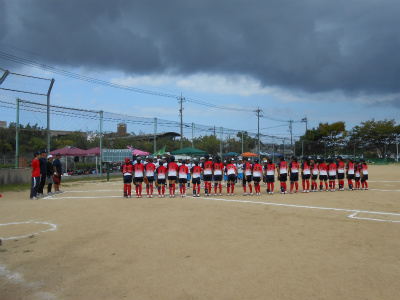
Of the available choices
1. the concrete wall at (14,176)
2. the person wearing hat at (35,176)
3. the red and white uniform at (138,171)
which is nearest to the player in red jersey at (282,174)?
the red and white uniform at (138,171)

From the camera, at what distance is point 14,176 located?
1692 cm

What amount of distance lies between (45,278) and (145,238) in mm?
2157

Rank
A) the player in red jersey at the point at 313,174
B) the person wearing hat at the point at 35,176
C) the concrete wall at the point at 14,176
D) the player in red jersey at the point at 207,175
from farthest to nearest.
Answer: the concrete wall at the point at 14,176, the player in red jersey at the point at 313,174, the player in red jersey at the point at 207,175, the person wearing hat at the point at 35,176

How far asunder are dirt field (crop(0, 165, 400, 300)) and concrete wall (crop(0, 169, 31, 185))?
9704mm

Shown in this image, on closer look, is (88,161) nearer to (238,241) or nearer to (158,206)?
(158,206)

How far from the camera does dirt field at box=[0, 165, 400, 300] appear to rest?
373cm

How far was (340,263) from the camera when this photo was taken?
4.51 m

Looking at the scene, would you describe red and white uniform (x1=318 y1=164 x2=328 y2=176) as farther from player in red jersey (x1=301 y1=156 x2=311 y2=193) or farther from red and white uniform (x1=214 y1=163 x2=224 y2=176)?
red and white uniform (x1=214 y1=163 x2=224 y2=176)

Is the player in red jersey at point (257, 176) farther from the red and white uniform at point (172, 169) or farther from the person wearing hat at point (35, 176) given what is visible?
the person wearing hat at point (35, 176)

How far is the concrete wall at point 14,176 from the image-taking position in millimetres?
16547

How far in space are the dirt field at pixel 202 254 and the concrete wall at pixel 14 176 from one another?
31.8ft

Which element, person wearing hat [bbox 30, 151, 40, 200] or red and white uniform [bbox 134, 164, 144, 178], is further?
red and white uniform [bbox 134, 164, 144, 178]

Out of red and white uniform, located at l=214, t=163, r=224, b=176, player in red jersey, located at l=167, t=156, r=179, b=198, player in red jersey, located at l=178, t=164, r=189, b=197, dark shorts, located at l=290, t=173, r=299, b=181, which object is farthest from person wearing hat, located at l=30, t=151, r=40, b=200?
dark shorts, located at l=290, t=173, r=299, b=181

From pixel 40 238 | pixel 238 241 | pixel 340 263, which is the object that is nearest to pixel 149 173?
pixel 40 238
